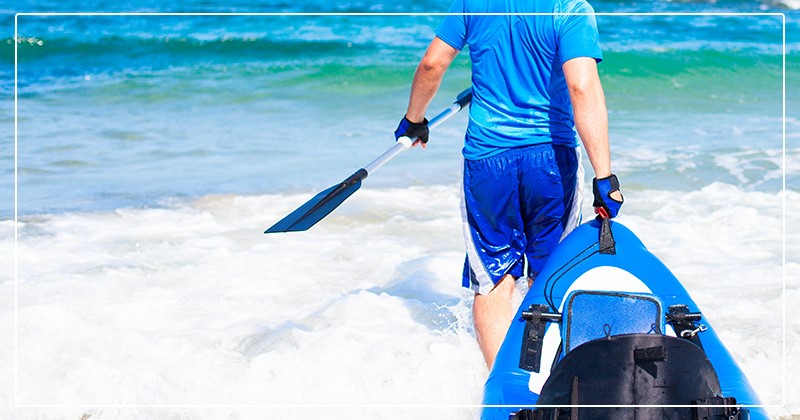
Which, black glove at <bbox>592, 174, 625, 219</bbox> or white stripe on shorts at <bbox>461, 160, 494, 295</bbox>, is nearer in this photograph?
black glove at <bbox>592, 174, 625, 219</bbox>

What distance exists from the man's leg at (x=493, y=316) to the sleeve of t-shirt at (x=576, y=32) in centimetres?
76

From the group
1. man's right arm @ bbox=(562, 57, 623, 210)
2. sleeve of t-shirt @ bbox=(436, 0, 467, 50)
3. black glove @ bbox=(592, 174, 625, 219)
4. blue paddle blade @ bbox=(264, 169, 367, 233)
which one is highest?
sleeve of t-shirt @ bbox=(436, 0, 467, 50)

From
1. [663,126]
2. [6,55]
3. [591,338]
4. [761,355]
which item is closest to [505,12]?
[591,338]

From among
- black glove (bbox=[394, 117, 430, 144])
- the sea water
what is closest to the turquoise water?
the sea water

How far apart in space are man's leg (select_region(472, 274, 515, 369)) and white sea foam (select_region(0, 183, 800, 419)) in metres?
0.20

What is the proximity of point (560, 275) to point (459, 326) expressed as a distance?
3.11ft

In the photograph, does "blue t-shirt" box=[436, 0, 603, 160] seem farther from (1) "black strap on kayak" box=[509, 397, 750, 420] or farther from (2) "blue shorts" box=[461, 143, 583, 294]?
(1) "black strap on kayak" box=[509, 397, 750, 420]

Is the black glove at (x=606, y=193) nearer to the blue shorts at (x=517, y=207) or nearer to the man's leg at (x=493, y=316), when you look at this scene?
the blue shorts at (x=517, y=207)

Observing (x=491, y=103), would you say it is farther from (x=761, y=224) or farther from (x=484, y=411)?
(x=761, y=224)

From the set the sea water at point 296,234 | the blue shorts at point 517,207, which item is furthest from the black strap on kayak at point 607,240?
the sea water at point 296,234

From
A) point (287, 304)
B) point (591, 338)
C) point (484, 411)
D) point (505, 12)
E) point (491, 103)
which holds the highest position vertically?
point (505, 12)

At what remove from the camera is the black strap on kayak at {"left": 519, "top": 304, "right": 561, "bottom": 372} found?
7.98ft

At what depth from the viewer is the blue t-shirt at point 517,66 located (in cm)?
279

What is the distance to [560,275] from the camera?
276cm
